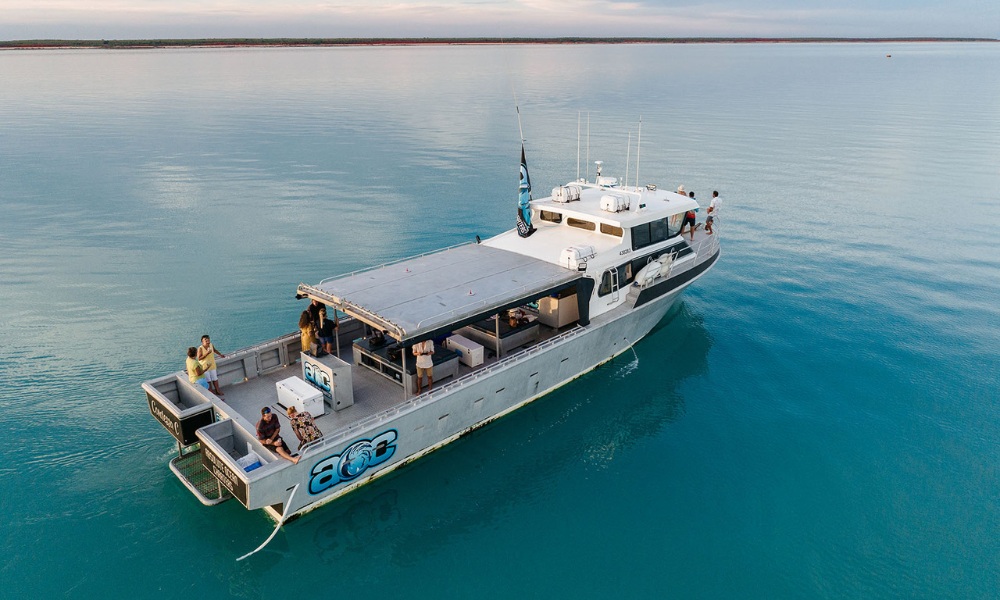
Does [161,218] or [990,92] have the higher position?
[990,92]

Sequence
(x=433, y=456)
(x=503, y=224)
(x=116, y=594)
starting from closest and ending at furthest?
(x=116, y=594), (x=433, y=456), (x=503, y=224)

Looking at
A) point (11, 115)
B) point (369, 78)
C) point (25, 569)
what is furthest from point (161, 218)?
point (369, 78)

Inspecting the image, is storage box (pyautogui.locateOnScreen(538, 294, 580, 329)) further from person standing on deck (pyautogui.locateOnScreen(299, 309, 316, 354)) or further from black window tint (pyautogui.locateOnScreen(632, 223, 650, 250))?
person standing on deck (pyautogui.locateOnScreen(299, 309, 316, 354))

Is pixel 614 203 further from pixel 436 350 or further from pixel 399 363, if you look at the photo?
pixel 399 363

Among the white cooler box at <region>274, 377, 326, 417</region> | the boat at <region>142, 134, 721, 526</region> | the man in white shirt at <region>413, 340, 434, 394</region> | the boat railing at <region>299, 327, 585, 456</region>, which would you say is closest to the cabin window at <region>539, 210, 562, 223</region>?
the boat at <region>142, 134, 721, 526</region>

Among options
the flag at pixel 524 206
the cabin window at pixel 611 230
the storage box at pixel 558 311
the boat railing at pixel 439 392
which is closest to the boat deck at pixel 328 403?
the boat railing at pixel 439 392

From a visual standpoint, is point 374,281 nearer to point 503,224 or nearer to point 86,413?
point 86,413
